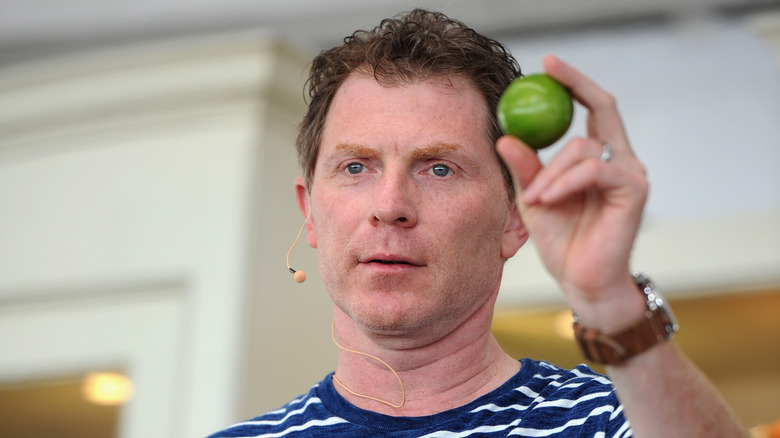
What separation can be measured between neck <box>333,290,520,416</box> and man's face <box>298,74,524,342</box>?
0.10ft

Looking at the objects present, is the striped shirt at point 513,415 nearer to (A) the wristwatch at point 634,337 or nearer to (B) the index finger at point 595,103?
(A) the wristwatch at point 634,337

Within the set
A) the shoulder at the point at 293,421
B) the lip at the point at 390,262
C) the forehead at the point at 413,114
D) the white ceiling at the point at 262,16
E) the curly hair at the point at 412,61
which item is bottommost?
the shoulder at the point at 293,421

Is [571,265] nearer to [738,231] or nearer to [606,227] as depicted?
[606,227]

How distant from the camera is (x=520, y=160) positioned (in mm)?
880

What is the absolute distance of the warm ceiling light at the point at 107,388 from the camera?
274 cm

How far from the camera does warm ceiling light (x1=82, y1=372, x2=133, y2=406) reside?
2.74 metres

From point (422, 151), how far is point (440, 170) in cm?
3

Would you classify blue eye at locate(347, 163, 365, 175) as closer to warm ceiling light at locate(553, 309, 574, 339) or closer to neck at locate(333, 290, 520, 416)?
neck at locate(333, 290, 520, 416)

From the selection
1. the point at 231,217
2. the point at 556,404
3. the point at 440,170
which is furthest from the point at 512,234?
the point at 231,217

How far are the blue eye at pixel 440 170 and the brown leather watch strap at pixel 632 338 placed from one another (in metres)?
0.41

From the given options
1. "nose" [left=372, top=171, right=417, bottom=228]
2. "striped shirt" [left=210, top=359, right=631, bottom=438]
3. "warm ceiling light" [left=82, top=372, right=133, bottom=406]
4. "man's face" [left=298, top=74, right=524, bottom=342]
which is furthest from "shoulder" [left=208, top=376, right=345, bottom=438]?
"warm ceiling light" [left=82, top=372, right=133, bottom=406]

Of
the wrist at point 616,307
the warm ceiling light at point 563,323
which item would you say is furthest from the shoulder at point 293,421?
the warm ceiling light at point 563,323

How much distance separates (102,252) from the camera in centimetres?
288

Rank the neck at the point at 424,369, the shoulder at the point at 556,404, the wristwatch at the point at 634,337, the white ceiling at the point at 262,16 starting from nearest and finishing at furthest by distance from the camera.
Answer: the wristwatch at the point at 634,337, the shoulder at the point at 556,404, the neck at the point at 424,369, the white ceiling at the point at 262,16
